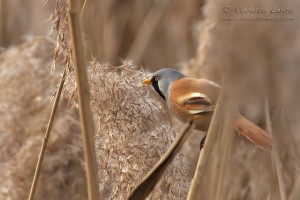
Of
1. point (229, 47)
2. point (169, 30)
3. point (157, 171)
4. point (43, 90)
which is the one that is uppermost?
point (169, 30)

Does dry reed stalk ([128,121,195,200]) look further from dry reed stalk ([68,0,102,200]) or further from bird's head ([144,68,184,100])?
bird's head ([144,68,184,100])

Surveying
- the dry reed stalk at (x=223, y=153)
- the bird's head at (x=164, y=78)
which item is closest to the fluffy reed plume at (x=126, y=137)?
the dry reed stalk at (x=223, y=153)

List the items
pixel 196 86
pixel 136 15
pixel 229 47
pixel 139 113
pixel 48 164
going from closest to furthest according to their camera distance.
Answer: pixel 229 47 < pixel 139 113 < pixel 196 86 < pixel 48 164 < pixel 136 15

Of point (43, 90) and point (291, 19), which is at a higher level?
point (43, 90)

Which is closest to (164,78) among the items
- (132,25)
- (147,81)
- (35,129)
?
(147,81)

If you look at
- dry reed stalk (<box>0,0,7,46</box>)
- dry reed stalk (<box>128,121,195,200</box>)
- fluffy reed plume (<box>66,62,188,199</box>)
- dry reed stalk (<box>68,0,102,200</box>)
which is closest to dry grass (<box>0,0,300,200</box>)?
fluffy reed plume (<box>66,62,188,199</box>)

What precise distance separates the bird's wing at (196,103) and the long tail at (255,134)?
0.09 metres

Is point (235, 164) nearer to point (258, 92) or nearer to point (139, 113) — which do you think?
point (139, 113)

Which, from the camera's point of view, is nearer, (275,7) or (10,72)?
(275,7)

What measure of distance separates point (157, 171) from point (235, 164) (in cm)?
126

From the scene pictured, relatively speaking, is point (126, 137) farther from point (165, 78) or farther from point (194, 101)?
point (165, 78)

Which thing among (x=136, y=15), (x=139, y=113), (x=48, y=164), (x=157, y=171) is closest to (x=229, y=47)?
(x=157, y=171)

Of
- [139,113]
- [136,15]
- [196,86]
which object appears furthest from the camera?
[136,15]

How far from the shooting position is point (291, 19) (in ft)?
2.94
